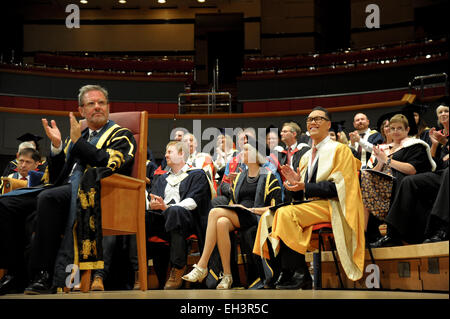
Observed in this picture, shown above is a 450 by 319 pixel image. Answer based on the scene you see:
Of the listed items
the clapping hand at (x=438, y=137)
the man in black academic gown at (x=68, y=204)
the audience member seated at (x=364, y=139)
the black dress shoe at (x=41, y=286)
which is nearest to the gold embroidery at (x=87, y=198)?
the man in black academic gown at (x=68, y=204)

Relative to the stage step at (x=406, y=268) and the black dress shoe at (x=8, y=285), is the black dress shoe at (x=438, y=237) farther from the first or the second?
the black dress shoe at (x=8, y=285)

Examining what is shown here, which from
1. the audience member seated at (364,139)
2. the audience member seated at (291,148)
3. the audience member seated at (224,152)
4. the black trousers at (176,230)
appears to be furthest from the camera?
the audience member seated at (224,152)

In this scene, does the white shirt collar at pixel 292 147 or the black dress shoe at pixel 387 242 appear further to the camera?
the white shirt collar at pixel 292 147

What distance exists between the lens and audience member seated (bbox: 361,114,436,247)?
328cm

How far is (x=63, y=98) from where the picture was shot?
9242 mm

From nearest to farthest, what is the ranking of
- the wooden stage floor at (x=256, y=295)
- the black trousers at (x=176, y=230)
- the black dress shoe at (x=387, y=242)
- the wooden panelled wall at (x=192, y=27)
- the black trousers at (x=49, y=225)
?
the wooden stage floor at (x=256, y=295) → the black trousers at (x=49, y=225) → the black dress shoe at (x=387, y=242) → the black trousers at (x=176, y=230) → the wooden panelled wall at (x=192, y=27)

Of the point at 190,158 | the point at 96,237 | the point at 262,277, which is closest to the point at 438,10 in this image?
the point at 190,158

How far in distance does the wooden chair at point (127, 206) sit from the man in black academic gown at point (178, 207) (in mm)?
893

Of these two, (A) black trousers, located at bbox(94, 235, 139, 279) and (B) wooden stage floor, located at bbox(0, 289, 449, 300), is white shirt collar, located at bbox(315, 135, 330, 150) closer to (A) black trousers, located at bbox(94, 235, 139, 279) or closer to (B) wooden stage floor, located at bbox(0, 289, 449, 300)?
(B) wooden stage floor, located at bbox(0, 289, 449, 300)

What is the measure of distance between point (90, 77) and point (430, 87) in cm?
558

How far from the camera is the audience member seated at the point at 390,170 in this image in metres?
3.28

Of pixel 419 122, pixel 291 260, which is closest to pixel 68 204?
pixel 291 260

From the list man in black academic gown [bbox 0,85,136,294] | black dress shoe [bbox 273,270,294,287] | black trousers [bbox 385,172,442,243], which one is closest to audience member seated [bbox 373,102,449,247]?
black trousers [bbox 385,172,442,243]
